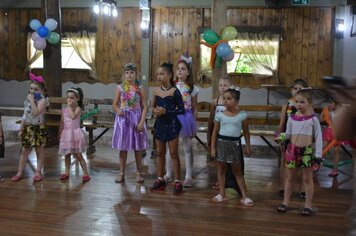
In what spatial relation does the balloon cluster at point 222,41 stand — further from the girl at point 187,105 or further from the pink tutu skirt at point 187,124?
the pink tutu skirt at point 187,124

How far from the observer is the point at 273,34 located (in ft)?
35.9

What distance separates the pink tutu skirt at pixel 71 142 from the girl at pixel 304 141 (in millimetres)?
2310

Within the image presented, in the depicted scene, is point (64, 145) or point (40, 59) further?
point (40, 59)

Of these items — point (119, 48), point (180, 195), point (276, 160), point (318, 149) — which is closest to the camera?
point (318, 149)

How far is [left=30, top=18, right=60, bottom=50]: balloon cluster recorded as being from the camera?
23.1 feet

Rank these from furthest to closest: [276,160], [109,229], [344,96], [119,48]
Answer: [119,48], [276,160], [109,229], [344,96]

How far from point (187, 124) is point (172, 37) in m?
7.32

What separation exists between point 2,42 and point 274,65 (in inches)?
314

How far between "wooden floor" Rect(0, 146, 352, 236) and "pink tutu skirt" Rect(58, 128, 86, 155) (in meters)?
0.35

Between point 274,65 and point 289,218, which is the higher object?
point 274,65

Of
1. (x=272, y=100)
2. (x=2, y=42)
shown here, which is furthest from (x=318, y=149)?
(x=2, y=42)

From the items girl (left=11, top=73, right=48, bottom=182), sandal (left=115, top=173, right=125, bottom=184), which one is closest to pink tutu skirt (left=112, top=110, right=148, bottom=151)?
sandal (left=115, top=173, right=125, bottom=184)

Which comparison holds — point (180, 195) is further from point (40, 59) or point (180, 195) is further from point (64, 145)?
point (40, 59)

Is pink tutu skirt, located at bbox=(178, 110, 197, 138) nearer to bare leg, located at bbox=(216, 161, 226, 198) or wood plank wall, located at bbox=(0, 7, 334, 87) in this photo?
bare leg, located at bbox=(216, 161, 226, 198)
